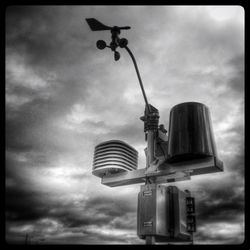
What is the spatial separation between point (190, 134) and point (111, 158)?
1.50 m

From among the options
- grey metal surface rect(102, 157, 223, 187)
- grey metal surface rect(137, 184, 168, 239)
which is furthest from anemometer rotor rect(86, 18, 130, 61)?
grey metal surface rect(137, 184, 168, 239)

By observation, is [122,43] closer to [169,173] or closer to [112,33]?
[112,33]

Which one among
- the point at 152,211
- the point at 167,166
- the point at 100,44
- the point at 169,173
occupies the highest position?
the point at 100,44

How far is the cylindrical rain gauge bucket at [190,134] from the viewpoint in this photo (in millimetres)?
4504

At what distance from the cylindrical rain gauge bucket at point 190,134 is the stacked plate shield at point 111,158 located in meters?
0.95

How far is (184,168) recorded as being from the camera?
473 cm

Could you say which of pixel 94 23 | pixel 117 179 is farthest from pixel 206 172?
pixel 94 23

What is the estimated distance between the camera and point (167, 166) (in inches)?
192

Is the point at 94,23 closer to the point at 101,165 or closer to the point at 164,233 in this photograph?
the point at 101,165

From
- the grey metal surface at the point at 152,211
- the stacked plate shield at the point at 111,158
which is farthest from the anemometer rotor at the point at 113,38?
the grey metal surface at the point at 152,211

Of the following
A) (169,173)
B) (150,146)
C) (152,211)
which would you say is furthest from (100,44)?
(152,211)

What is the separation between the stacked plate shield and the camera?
5262 mm

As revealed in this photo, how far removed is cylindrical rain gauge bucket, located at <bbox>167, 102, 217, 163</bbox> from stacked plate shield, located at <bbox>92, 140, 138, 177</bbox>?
3.12 feet

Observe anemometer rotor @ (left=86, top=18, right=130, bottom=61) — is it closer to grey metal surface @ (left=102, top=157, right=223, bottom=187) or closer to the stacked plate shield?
the stacked plate shield
